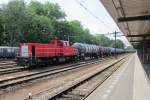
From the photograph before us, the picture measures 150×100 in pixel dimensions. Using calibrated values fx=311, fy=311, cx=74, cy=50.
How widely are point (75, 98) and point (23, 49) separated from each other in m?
18.8

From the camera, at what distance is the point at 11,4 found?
85.9 metres

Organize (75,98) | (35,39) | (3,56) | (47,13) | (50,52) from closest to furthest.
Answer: (75,98) < (50,52) < (3,56) < (35,39) < (47,13)

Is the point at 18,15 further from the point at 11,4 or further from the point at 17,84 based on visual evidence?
the point at 17,84

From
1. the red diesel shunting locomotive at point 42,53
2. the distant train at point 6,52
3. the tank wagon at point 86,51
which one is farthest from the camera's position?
the distant train at point 6,52

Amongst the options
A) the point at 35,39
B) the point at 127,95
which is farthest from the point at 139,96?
the point at 35,39

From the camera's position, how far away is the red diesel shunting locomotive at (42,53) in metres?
30.5

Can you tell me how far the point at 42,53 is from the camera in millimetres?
→ 32719

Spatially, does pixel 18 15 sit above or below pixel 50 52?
above

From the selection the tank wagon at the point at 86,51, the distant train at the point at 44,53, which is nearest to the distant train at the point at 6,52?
the tank wagon at the point at 86,51

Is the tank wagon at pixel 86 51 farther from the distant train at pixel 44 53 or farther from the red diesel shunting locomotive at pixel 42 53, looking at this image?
the red diesel shunting locomotive at pixel 42 53

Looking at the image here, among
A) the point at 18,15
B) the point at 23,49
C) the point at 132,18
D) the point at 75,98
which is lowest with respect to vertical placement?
the point at 75,98

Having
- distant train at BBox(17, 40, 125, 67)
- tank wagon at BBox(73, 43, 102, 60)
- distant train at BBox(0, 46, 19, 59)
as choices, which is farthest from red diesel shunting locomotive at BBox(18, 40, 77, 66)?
distant train at BBox(0, 46, 19, 59)

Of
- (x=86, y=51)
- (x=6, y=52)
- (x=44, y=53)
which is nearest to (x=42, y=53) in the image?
(x=44, y=53)

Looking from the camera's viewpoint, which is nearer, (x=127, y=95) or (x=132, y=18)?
(x=127, y=95)
